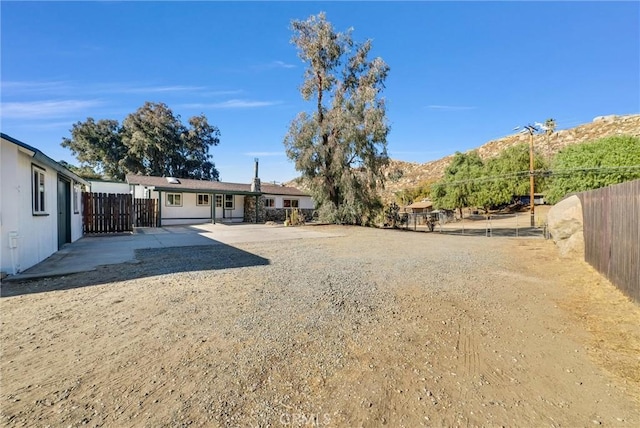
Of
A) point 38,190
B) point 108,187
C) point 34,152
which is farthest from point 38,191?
point 108,187

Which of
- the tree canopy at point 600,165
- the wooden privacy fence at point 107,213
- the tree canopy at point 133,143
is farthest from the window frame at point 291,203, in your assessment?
the tree canopy at point 600,165

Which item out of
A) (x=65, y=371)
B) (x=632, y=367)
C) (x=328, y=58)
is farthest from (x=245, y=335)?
(x=328, y=58)

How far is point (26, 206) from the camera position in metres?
6.47

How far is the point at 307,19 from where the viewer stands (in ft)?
67.4

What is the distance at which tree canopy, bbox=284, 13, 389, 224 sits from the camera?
18.9 m

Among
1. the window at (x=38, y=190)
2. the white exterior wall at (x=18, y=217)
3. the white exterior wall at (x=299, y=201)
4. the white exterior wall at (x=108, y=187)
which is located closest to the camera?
the white exterior wall at (x=18, y=217)

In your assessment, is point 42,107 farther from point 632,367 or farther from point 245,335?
point 632,367

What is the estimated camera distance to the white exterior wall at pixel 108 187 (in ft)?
74.2

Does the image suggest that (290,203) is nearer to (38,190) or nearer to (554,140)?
(38,190)

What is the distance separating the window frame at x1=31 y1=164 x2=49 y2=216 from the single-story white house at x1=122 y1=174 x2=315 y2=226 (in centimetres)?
1086

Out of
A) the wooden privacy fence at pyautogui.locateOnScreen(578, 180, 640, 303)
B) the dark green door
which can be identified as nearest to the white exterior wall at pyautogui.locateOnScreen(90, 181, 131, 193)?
the dark green door

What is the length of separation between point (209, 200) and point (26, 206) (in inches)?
631

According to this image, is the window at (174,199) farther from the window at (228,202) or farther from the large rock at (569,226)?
the large rock at (569,226)

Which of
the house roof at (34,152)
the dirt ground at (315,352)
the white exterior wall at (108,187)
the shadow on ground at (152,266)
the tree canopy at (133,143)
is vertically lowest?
the dirt ground at (315,352)
